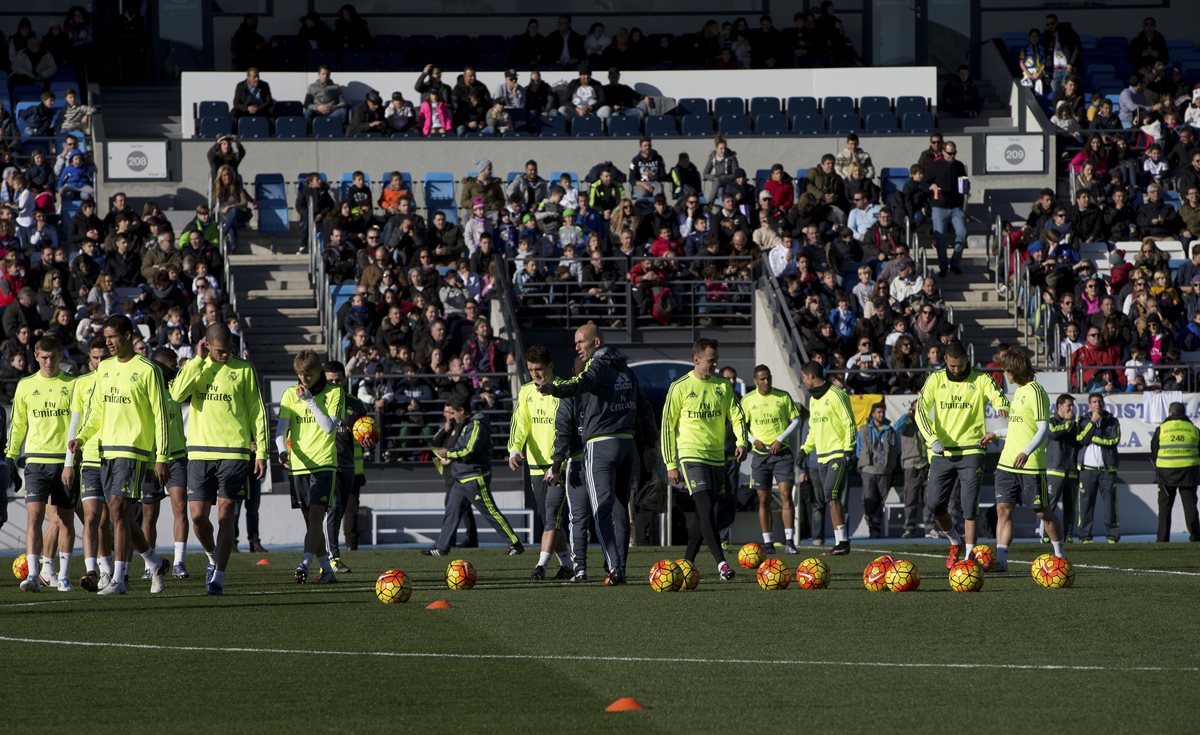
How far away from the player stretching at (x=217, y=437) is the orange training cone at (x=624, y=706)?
638cm

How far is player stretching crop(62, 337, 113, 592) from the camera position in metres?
13.9

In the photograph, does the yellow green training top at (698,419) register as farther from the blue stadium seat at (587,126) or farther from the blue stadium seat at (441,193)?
the blue stadium seat at (587,126)

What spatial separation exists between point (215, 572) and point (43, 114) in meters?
19.5

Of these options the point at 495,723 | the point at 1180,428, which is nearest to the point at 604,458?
the point at 495,723

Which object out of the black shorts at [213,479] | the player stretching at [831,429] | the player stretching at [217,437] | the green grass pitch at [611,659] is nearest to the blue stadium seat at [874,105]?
the player stretching at [831,429]

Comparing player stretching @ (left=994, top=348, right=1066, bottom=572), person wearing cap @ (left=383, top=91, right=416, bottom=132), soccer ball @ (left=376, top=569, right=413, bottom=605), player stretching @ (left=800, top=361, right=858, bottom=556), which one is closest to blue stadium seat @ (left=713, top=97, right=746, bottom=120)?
person wearing cap @ (left=383, top=91, right=416, bottom=132)

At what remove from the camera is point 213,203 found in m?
30.0

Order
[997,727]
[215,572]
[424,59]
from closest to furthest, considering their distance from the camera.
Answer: [997,727] → [215,572] → [424,59]

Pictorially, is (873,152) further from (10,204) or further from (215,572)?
(215,572)

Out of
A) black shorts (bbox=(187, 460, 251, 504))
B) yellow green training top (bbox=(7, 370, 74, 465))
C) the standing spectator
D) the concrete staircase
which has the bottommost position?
black shorts (bbox=(187, 460, 251, 504))

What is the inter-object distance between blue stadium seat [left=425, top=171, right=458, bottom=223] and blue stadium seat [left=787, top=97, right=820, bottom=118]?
666 centimetres

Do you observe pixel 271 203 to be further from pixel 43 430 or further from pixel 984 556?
pixel 984 556

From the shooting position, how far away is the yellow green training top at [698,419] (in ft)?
50.8

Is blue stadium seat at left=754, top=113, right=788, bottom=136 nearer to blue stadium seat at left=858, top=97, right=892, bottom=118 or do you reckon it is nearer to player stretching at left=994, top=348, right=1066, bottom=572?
blue stadium seat at left=858, top=97, right=892, bottom=118
